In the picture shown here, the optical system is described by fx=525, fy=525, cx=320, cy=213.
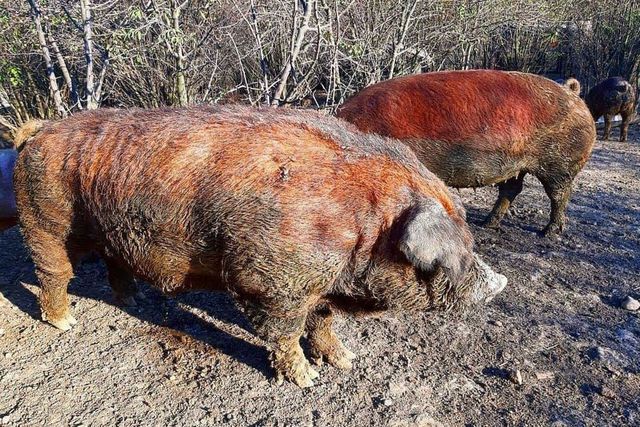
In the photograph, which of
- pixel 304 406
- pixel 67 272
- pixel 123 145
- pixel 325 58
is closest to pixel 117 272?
pixel 67 272

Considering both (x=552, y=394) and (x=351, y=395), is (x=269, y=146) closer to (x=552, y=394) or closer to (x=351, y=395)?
(x=351, y=395)

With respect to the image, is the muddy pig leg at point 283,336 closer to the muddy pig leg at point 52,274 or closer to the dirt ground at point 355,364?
the dirt ground at point 355,364

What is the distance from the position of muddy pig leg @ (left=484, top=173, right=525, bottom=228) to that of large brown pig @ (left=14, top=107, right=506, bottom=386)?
2646mm

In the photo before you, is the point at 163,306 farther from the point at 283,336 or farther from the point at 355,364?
the point at 355,364

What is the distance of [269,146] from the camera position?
8.68 ft

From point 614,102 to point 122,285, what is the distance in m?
9.05

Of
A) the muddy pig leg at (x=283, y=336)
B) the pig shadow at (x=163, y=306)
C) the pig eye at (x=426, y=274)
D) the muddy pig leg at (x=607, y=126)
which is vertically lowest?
the muddy pig leg at (x=607, y=126)

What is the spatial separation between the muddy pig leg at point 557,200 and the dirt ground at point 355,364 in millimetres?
740

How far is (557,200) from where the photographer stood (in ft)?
16.2

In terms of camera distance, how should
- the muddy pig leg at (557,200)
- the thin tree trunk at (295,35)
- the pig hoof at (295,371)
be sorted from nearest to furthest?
the pig hoof at (295,371) < the muddy pig leg at (557,200) < the thin tree trunk at (295,35)

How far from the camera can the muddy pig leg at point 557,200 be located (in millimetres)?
4816

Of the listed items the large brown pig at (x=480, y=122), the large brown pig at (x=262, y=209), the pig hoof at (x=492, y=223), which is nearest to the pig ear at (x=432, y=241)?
the large brown pig at (x=262, y=209)

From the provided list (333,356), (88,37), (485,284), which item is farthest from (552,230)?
(88,37)

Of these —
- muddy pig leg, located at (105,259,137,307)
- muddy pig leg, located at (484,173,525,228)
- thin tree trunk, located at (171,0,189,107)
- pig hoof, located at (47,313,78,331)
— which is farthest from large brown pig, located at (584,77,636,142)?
pig hoof, located at (47,313,78,331)
